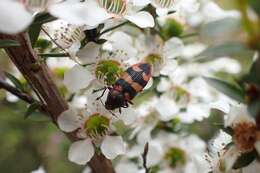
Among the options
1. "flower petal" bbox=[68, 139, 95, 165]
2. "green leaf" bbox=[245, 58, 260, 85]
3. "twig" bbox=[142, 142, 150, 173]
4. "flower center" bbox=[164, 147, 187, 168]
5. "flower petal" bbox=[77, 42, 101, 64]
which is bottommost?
"flower center" bbox=[164, 147, 187, 168]

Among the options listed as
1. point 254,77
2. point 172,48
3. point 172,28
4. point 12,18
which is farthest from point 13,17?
point 172,28

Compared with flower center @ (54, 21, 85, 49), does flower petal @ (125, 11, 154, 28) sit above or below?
above

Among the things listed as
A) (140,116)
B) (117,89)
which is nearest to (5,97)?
(140,116)

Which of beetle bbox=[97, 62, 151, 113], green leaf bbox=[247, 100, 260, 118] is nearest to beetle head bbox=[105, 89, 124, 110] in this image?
beetle bbox=[97, 62, 151, 113]

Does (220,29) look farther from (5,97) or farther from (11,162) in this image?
(11,162)

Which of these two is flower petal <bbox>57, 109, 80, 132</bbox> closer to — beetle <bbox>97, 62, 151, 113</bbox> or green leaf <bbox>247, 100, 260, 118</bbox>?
beetle <bbox>97, 62, 151, 113</bbox>

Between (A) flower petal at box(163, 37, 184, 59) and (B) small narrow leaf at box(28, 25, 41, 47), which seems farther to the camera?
(A) flower petal at box(163, 37, 184, 59)

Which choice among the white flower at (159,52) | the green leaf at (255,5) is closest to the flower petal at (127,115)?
the white flower at (159,52)
